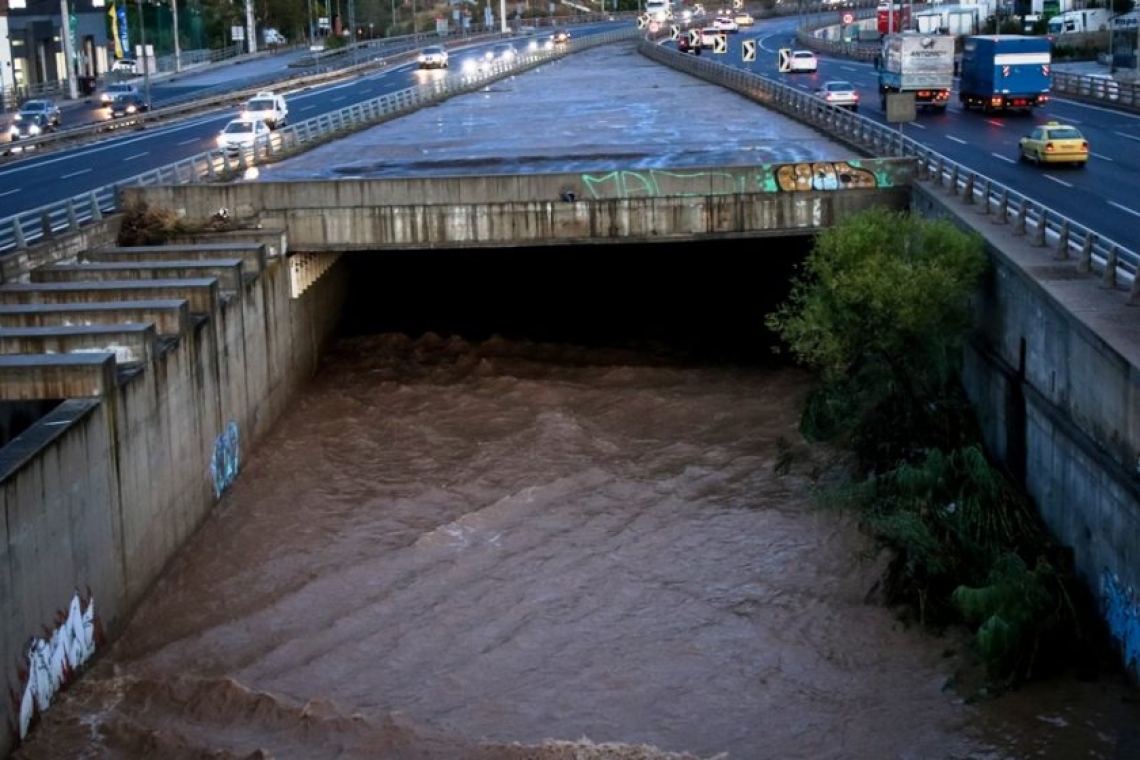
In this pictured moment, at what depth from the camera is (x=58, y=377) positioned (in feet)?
80.7

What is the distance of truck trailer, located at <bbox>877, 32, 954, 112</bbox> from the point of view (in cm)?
6738

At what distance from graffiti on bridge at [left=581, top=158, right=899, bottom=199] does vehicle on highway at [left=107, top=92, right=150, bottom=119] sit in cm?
4457

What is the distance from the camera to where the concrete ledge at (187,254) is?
3500cm

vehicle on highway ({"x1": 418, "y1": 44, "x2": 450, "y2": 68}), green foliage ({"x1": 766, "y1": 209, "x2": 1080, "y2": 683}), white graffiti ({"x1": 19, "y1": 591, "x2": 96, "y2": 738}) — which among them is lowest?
white graffiti ({"x1": 19, "y1": 591, "x2": 96, "y2": 738})

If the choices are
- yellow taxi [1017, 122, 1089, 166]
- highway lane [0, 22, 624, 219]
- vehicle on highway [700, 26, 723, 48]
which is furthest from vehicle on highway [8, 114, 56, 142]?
vehicle on highway [700, 26, 723, 48]

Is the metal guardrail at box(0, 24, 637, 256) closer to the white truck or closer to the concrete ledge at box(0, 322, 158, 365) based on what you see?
the concrete ledge at box(0, 322, 158, 365)

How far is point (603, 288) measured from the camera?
51.0m

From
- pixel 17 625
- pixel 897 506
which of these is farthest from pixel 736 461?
pixel 17 625

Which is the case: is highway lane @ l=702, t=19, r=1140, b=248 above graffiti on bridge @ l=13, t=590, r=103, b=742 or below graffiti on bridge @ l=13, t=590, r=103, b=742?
above

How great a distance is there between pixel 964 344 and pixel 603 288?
20.9 meters

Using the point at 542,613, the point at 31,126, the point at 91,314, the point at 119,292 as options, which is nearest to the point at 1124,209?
the point at 542,613

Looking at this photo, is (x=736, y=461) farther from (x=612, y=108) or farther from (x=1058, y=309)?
(x=612, y=108)

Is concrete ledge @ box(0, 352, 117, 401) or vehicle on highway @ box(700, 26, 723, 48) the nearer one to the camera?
concrete ledge @ box(0, 352, 117, 401)

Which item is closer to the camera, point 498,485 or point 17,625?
point 17,625
